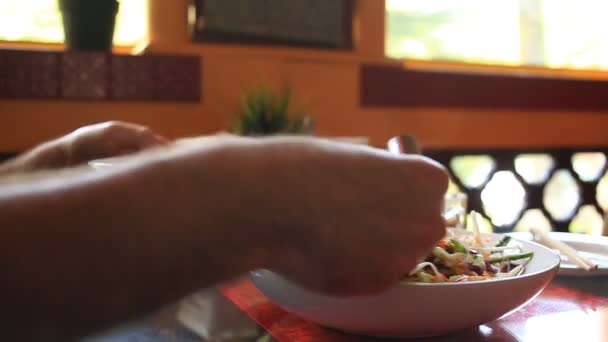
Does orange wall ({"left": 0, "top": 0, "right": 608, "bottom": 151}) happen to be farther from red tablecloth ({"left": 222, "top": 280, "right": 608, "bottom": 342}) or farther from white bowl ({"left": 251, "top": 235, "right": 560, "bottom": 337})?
white bowl ({"left": 251, "top": 235, "right": 560, "bottom": 337})

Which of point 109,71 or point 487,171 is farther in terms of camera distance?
point 487,171

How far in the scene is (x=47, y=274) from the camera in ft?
1.09

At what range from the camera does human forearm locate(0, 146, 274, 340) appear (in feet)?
1.09

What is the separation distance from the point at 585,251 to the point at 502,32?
68.7 inches

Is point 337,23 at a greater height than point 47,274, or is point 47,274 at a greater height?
point 337,23

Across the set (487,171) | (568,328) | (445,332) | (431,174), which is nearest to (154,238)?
(431,174)

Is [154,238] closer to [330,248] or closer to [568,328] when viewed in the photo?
[330,248]

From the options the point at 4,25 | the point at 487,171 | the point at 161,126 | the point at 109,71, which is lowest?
the point at 487,171

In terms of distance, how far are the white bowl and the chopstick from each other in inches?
10.7

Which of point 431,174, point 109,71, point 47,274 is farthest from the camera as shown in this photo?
point 109,71

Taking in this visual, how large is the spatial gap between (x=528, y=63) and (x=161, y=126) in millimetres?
1506

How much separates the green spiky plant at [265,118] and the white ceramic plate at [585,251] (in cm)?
80

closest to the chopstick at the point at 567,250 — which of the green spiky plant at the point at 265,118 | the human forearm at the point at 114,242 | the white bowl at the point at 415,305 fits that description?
the white bowl at the point at 415,305

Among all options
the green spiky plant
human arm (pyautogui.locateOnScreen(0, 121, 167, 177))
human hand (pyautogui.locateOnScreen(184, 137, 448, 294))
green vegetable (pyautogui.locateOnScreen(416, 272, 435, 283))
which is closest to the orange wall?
the green spiky plant
